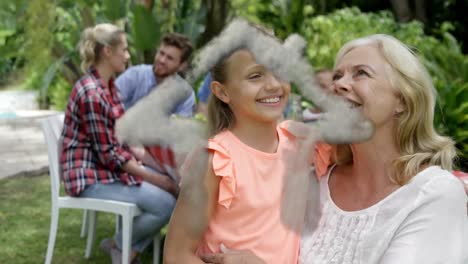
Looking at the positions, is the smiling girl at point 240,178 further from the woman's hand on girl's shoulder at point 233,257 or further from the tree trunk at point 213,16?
the tree trunk at point 213,16

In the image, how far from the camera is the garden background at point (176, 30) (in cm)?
511

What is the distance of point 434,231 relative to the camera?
1562mm

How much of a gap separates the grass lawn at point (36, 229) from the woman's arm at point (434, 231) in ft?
9.89

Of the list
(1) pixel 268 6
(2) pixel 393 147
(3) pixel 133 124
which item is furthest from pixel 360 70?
(1) pixel 268 6

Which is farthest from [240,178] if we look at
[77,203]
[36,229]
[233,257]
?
[36,229]

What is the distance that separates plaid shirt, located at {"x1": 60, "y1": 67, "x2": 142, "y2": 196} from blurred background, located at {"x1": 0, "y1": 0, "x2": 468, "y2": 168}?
2.61 meters

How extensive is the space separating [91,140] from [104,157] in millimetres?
108

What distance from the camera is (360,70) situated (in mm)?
1606

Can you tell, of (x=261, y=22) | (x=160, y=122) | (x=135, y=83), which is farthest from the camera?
(x=261, y=22)

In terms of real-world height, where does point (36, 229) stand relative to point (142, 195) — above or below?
below

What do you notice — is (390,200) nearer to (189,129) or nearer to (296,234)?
(296,234)

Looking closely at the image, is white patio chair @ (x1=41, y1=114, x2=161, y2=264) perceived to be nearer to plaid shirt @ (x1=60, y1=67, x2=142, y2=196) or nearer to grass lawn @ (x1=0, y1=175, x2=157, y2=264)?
plaid shirt @ (x1=60, y1=67, x2=142, y2=196)

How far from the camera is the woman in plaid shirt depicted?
3570 mm

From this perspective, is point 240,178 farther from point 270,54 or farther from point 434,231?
point 434,231
